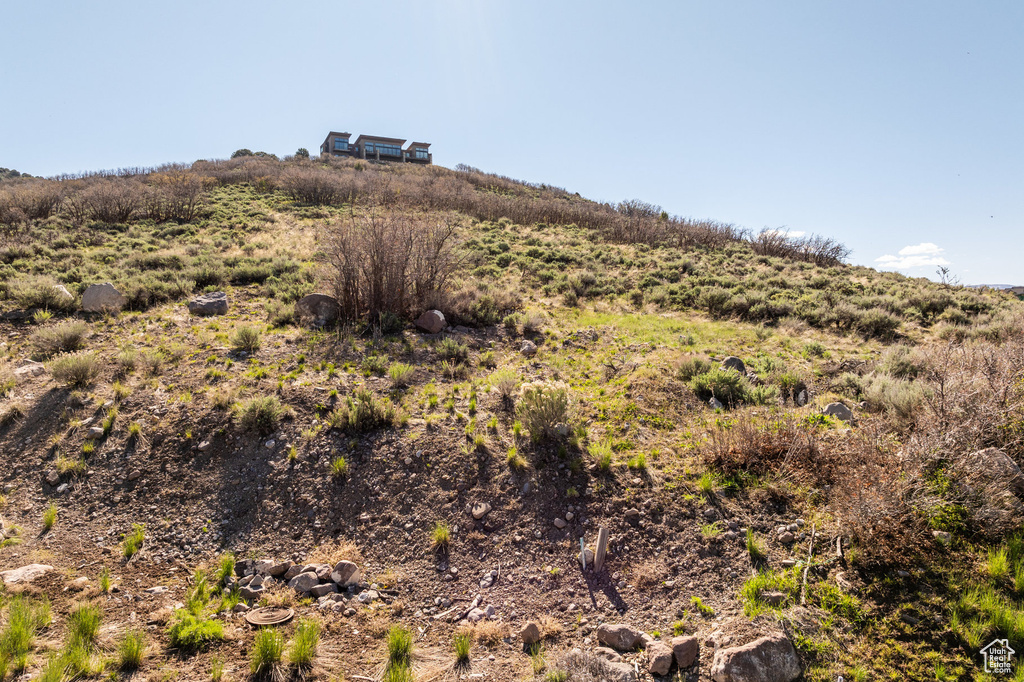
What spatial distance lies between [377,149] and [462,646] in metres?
64.7

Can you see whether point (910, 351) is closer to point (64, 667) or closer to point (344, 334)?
point (344, 334)

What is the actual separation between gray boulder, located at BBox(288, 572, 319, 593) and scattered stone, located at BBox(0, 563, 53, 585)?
227cm

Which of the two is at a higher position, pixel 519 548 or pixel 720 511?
pixel 720 511

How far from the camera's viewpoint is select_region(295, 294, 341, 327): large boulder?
361 inches

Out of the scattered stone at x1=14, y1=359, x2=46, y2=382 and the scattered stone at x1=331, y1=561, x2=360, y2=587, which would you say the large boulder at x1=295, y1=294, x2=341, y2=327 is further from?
the scattered stone at x1=331, y1=561, x2=360, y2=587

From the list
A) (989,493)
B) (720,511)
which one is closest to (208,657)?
(720,511)

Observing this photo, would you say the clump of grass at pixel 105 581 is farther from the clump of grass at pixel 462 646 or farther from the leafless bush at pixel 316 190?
the leafless bush at pixel 316 190

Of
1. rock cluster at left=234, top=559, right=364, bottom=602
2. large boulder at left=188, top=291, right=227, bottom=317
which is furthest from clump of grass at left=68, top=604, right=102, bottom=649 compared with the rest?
large boulder at left=188, top=291, right=227, bottom=317

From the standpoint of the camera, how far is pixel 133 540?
14.9 feet

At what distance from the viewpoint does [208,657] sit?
333cm

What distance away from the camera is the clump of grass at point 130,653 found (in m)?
3.19

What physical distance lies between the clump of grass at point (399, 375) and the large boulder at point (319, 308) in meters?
2.75

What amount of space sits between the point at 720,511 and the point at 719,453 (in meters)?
0.76

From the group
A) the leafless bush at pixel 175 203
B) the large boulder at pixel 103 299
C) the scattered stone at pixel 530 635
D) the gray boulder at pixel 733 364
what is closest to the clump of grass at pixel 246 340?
the large boulder at pixel 103 299
